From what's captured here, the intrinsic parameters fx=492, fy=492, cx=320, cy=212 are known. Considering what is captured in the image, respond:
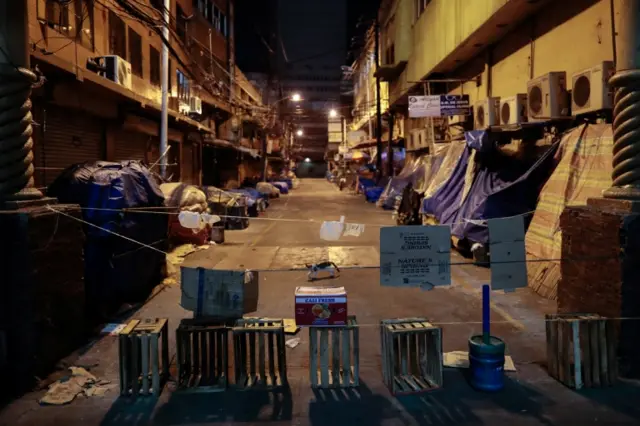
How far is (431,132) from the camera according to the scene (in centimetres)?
2064

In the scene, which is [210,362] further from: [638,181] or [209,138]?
[209,138]

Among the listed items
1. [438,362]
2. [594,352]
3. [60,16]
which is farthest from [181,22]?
[594,352]

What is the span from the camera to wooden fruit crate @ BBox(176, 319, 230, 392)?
5059 millimetres

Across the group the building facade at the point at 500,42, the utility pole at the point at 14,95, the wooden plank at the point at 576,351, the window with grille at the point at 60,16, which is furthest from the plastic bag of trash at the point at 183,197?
the wooden plank at the point at 576,351

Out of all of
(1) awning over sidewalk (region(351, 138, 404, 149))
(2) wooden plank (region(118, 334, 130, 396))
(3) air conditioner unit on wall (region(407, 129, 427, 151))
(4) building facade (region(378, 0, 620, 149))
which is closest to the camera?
(2) wooden plank (region(118, 334, 130, 396))

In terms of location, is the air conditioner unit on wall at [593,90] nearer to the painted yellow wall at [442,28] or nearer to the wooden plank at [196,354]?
the painted yellow wall at [442,28]

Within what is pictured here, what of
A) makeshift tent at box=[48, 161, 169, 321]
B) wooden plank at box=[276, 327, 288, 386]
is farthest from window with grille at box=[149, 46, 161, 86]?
wooden plank at box=[276, 327, 288, 386]

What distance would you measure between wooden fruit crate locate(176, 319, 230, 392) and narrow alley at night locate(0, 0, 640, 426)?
3cm

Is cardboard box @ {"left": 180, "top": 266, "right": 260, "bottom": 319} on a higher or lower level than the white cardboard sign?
lower

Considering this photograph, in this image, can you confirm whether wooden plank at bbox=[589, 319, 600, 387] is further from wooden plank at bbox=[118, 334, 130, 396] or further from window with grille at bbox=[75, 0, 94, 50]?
window with grille at bbox=[75, 0, 94, 50]

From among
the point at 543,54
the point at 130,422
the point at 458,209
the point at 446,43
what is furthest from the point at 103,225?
the point at 446,43

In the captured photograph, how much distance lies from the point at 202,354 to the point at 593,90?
786 centimetres

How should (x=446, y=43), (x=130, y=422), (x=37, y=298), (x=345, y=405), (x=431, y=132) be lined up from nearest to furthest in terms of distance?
(x=130, y=422) → (x=345, y=405) → (x=37, y=298) → (x=446, y=43) → (x=431, y=132)

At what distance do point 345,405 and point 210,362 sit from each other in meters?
1.50
